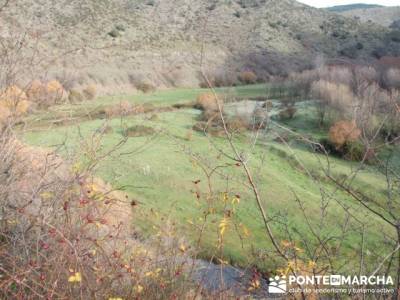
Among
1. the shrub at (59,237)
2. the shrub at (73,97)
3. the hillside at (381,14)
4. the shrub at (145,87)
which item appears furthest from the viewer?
the hillside at (381,14)

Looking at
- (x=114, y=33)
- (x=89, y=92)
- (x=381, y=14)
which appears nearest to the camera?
(x=89, y=92)

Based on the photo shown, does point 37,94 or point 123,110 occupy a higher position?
point 37,94

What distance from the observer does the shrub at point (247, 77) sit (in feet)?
132

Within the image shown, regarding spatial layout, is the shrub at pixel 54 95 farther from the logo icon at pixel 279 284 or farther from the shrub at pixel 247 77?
the shrub at pixel 247 77

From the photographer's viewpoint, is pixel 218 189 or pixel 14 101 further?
pixel 218 189

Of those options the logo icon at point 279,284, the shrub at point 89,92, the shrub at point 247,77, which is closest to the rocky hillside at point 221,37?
the shrub at point 247,77

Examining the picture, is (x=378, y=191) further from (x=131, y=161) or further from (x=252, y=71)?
(x=252, y=71)

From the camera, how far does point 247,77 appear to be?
4075cm

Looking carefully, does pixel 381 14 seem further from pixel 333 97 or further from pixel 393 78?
pixel 333 97

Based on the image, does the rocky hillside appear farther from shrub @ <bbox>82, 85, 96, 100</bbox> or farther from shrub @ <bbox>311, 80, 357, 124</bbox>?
shrub @ <bbox>311, 80, 357, 124</bbox>

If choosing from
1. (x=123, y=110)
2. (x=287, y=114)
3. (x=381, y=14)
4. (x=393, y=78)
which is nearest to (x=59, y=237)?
(x=123, y=110)

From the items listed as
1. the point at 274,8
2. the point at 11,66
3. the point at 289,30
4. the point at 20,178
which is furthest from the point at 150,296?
the point at 274,8

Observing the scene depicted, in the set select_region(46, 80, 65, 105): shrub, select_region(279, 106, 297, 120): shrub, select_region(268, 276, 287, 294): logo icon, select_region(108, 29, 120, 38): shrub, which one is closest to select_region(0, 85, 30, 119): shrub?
select_region(46, 80, 65, 105): shrub

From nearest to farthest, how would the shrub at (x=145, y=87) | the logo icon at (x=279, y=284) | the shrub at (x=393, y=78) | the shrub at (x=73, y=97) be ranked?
the logo icon at (x=279, y=284)
the shrub at (x=73, y=97)
the shrub at (x=393, y=78)
the shrub at (x=145, y=87)
